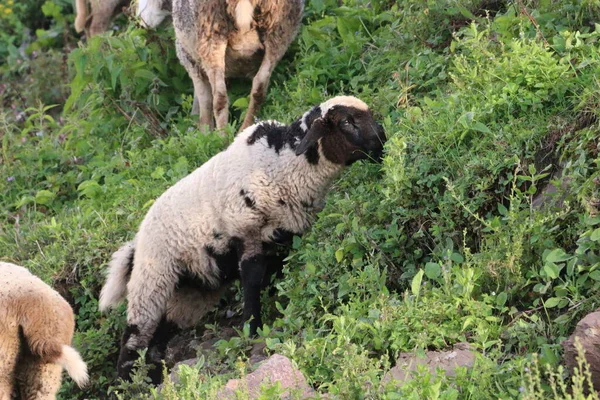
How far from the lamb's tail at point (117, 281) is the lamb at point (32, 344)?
118 cm

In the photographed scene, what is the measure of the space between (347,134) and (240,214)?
0.88 m

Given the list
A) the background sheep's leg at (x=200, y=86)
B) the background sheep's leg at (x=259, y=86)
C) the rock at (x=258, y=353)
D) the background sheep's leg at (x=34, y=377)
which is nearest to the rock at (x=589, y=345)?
the rock at (x=258, y=353)

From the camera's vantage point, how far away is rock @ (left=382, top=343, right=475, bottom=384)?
5668mm

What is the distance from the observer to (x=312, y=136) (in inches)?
294

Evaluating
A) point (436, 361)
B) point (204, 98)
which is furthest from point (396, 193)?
point (204, 98)

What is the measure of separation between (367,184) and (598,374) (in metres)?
Result: 2.83

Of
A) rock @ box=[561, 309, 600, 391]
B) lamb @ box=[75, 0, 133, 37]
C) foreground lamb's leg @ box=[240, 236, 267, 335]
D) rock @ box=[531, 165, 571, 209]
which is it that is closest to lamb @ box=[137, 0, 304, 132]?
foreground lamb's leg @ box=[240, 236, 267, 335]

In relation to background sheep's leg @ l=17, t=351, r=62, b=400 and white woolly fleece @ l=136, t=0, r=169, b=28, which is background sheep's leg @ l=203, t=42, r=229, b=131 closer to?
white woolly fleece @ l=136, t=0, r=169, b=28

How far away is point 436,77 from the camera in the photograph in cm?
856

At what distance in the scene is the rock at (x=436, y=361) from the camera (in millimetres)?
5668

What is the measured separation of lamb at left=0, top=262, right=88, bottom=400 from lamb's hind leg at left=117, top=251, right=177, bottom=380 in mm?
986

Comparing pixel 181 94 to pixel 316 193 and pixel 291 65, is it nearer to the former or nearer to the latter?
pixel 291 65

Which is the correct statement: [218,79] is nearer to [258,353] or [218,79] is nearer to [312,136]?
[312,136]

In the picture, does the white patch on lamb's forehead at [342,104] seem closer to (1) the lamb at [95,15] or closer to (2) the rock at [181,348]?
(2) the rock at [181,348]
